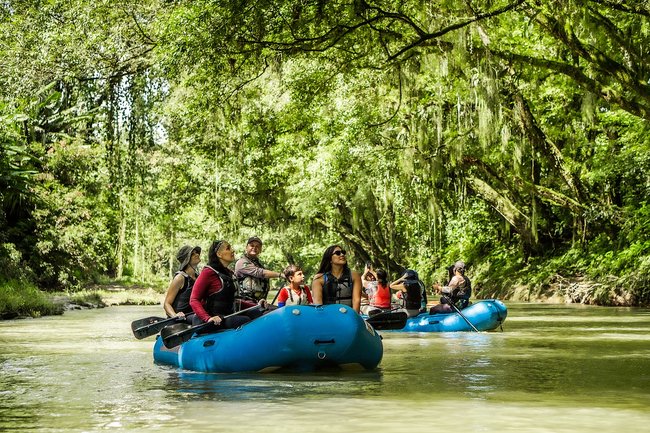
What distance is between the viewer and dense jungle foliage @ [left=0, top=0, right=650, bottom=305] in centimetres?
Result: 1541

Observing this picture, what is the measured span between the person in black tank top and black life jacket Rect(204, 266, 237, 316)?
105 cm

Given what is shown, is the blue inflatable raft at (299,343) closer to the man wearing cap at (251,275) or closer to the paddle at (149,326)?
the paddle at (149,326)

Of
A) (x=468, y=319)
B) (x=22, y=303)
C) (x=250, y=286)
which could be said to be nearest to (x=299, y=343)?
(x=250, y=286)

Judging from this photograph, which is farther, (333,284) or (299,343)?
(333,284)

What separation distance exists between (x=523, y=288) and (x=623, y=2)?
18947 mm

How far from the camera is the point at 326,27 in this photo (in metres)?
15.7

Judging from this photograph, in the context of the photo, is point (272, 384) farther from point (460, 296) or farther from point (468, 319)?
point (460, 296)

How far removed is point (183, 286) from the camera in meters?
12.8

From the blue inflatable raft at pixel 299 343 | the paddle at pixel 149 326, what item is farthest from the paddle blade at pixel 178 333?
the blue inflatable raft at pixel 299 343

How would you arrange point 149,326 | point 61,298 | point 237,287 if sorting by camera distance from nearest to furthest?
point 237,287 < point 149,326 < point 61,298

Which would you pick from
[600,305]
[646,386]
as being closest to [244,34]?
[646,386]

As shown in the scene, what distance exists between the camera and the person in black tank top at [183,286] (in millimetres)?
12641

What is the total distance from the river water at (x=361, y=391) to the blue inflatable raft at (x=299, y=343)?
16 centimetres

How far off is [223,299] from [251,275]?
2059 mm
